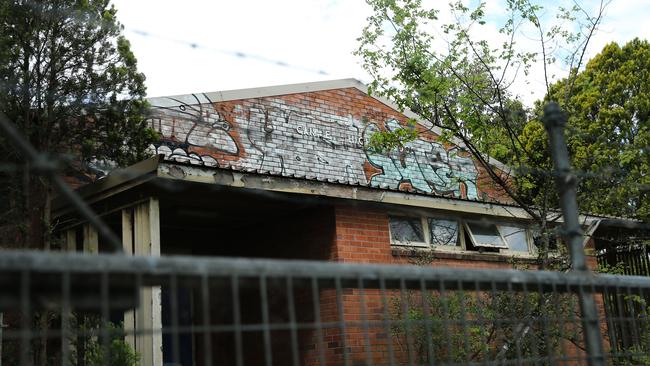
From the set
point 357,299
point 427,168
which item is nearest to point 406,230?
point 357,299

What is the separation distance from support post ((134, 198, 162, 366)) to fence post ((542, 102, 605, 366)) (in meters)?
5.16

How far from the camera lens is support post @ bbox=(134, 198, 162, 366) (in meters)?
8.20

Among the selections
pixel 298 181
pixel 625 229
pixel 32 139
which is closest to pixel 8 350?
pixel 32 139

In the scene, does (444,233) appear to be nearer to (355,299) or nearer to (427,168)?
(355,299)

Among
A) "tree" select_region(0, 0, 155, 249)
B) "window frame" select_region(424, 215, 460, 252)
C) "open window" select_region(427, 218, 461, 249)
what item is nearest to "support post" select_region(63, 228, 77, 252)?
"tree" select_region(0, 0, 155, 249)

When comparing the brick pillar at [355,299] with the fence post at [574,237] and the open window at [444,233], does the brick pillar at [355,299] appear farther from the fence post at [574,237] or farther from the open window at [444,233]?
the fence post at [574,237]

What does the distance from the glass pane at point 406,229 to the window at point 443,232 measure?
0.76 ft

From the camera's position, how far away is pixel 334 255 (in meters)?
9.94

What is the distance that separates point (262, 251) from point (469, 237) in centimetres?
330

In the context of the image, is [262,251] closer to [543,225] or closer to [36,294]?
[543,225]

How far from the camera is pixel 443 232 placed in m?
11.5

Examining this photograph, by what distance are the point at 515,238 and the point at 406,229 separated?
2509 millimetres

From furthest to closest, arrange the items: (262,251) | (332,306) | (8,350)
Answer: (262,251) < (332,306) < (8,350)

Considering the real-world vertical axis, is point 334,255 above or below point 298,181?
below
